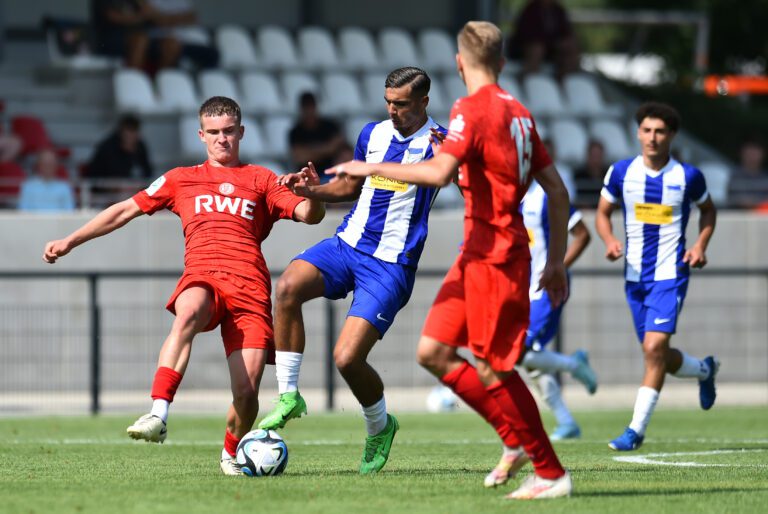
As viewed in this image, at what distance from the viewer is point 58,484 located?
7305 mm

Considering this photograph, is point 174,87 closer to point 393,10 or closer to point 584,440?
point 393,10

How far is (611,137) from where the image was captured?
66.1ft

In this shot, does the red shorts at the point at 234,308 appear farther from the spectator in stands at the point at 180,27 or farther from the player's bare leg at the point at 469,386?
the spectator in stands at the point at 180,27

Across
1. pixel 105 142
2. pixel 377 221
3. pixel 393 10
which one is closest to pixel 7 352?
pixel 105 142

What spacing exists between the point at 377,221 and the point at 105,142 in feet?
30.1

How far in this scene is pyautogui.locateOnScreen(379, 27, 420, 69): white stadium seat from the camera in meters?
21.6

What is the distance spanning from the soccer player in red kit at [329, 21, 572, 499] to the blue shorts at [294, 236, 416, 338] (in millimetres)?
1170

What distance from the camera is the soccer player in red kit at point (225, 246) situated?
7.63 meters

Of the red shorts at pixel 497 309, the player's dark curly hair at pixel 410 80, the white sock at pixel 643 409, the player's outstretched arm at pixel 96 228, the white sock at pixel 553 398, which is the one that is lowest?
the white sock at pixel 553 398

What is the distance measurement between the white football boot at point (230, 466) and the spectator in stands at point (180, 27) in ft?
42.6

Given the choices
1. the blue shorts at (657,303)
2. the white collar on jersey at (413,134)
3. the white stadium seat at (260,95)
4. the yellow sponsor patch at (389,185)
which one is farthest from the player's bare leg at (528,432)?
the white stadium seat at (260,95)

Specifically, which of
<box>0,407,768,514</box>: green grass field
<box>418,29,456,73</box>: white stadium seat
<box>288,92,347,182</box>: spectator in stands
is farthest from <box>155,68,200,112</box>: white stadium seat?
<box>0,407,768,514</box>: green grass field

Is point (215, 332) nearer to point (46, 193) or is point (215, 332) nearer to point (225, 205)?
point (46, 193)

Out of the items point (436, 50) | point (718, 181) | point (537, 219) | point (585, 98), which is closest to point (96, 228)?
point (537, 219)
